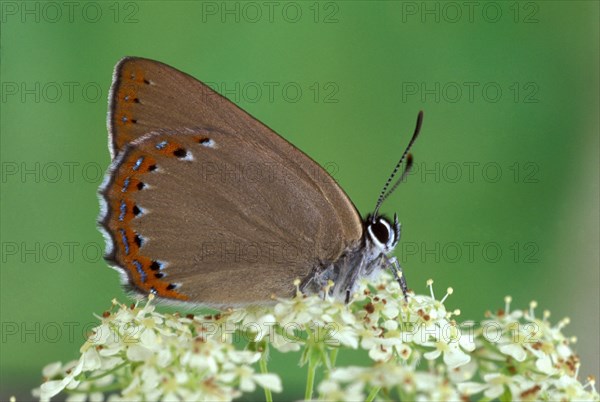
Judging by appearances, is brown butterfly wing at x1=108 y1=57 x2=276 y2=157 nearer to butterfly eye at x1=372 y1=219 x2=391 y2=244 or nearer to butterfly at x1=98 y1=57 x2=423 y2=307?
butterfly at x1=98 y1=57 x2=423 y2=307

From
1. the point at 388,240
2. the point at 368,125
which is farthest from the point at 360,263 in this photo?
the point at 368,125

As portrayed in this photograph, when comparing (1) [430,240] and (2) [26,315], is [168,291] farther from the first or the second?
(1) [430,240]

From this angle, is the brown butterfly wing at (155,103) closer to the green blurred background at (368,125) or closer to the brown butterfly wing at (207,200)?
the brown butterfly wing at (207,200)

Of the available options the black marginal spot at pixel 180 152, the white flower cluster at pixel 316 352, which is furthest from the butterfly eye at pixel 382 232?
the black marginal spot at pixel 180 152

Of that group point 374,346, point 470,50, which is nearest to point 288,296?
point 374,346

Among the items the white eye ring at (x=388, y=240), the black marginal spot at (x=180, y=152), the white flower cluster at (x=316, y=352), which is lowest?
the white flower cluster at (x=316, y=352)

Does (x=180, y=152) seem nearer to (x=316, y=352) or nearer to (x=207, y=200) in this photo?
(x=207, y=200)
